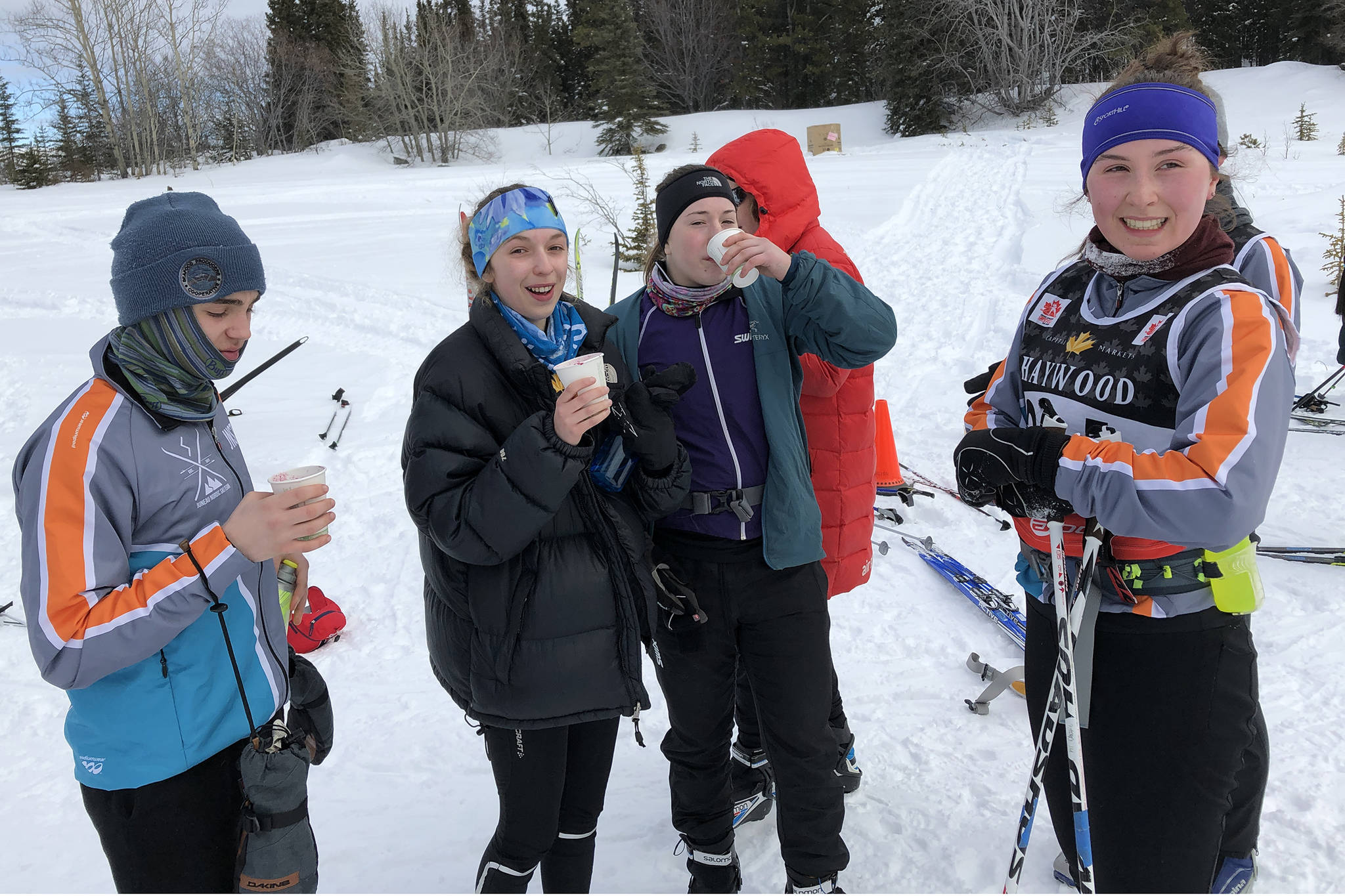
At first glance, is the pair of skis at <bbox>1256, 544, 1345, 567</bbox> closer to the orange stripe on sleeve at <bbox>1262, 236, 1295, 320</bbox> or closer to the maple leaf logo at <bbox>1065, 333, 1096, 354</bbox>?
the orange stripe on sleeve at <bbox>1262, 236, 1295, 320</bbox>

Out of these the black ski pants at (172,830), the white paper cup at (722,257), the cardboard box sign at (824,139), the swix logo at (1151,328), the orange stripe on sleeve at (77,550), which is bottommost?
the black ski pants at (172,830)

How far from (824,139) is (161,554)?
24.4 meters

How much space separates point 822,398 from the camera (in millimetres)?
2627

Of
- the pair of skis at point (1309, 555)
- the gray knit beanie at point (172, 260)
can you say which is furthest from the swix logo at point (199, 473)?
the pair of skis at point (1309, 555)

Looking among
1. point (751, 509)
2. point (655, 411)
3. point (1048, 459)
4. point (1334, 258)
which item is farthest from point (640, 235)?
point (1048, 459)

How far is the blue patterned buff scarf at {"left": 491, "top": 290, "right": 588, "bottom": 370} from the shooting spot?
2076 millimetres

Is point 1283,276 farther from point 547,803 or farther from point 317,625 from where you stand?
point 317,625

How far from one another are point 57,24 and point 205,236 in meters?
32.5

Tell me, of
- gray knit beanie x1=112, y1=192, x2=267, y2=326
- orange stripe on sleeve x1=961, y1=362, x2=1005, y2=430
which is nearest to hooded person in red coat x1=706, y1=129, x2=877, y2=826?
orange stripe on sleeve x1=961, y1=362, x2=1005, y2=430

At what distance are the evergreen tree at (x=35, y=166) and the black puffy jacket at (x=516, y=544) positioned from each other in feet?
110

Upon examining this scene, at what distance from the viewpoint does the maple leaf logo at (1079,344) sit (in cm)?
180

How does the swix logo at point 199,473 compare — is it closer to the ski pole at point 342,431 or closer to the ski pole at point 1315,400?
the ski pole at point 342,431

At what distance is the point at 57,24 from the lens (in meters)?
25.2

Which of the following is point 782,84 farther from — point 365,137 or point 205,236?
point 205,236
